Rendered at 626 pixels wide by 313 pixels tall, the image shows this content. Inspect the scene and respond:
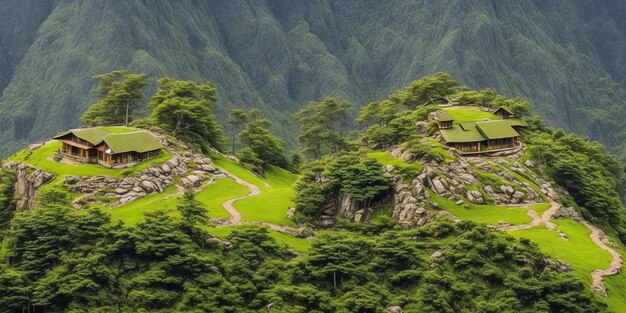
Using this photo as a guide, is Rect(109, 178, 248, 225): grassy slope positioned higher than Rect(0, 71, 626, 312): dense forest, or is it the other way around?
Rect(109, 178, 248, 225): grassy slope

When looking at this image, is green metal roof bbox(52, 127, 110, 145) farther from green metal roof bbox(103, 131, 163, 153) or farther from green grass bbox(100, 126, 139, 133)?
green grass bbox(100, 126, 139, 133)

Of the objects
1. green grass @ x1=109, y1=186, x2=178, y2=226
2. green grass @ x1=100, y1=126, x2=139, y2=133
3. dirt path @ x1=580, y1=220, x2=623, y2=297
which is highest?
green grass @ x1=100, y1=126, x2=139, y2=133

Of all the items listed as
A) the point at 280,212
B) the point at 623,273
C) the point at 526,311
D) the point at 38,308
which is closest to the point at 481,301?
the point at 526,311

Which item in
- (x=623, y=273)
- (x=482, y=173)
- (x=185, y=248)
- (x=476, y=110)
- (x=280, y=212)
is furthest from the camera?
(x=476, y=110)

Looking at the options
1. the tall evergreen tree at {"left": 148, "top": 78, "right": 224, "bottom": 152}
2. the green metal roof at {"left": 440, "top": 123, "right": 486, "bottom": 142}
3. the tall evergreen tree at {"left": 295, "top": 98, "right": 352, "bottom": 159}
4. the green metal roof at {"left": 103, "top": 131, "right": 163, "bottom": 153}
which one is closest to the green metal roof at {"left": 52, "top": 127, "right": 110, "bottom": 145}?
the green metal roof at {"left": 103, "top": 131, "right": 163, "bottom": 153}

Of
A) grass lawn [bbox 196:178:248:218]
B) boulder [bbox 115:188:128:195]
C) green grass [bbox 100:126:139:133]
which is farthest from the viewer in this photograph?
green grass [bbox 100:126:139:133]

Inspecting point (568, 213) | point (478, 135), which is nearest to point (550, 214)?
point (568, 213)

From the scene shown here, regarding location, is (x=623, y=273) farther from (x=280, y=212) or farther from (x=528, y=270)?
(x=280, y=212)
